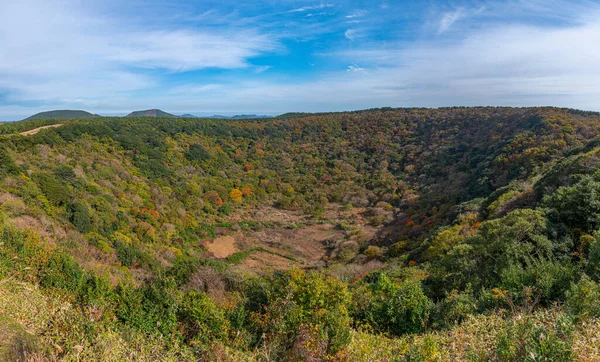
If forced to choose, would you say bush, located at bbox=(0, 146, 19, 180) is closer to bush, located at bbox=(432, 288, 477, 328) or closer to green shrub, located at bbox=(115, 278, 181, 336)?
green shrub, located at bbox=(115, 278, 181, 336)

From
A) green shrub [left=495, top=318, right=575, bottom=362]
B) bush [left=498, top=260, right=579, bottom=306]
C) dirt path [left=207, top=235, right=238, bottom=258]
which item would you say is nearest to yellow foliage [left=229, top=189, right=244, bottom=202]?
dirt path [left=207, top=235, right=238, bottom=258]

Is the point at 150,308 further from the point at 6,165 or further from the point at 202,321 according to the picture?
the point at 6,165

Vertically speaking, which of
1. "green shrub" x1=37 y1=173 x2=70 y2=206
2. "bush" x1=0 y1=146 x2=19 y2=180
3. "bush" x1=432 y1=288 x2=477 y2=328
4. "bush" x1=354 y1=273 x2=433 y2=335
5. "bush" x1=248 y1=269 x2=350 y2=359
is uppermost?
"bush" x1=0 y1=146 x2=19 y2=180

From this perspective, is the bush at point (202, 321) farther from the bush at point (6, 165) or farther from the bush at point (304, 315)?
the bush at point (6, 165)

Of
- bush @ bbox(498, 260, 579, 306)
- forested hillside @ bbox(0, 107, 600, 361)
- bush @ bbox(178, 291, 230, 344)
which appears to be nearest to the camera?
forested hillside @ bbox(0, 107, 600, 361)

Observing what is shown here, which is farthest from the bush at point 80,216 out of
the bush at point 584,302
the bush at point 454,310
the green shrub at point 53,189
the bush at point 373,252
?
the bush at point 584,302

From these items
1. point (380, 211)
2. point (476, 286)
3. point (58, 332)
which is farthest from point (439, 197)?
point (58, 332)

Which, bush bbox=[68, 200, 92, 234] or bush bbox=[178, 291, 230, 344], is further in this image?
bush bbox=[68, 200, 92, 234]
